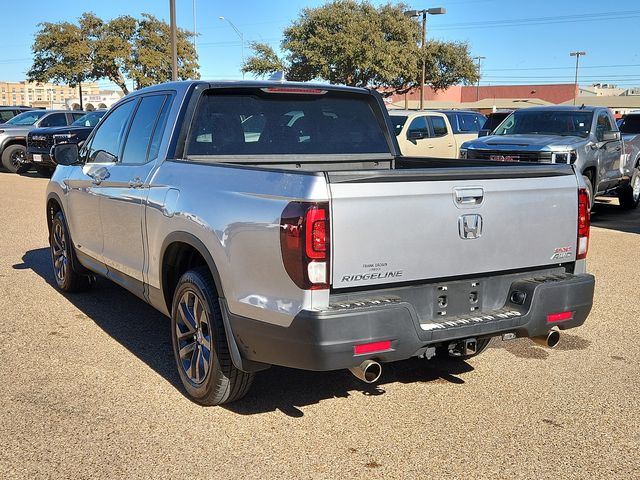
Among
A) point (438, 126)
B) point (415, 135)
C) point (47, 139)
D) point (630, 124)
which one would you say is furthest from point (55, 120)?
point (630, 124)

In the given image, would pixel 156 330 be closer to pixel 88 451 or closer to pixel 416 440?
pixel 88 451

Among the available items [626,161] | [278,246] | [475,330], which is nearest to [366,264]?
[278,246]

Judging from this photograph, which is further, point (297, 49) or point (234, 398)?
point (297, 49)

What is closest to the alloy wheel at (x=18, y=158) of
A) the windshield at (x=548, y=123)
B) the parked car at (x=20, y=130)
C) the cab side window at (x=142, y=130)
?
the parked car at (x=20, y=130)

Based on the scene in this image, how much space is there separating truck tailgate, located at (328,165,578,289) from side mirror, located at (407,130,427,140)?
41.9ft

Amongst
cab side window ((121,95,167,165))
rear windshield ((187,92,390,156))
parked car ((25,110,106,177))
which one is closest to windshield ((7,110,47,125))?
parked car ((25,110,106,177))

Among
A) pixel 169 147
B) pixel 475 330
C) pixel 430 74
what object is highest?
pixel 430 74

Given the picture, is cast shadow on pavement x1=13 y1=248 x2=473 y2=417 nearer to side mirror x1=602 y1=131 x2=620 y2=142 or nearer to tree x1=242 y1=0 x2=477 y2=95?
side mirror x1=602 y1=131 x2=620 y2=142

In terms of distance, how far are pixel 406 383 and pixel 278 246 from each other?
1738mm

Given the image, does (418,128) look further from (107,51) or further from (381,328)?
(107,51)

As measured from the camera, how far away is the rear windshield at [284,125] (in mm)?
4777

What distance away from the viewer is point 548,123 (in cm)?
1227

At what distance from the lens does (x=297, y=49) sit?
44.3m

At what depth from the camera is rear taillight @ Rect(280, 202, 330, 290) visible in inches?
128
